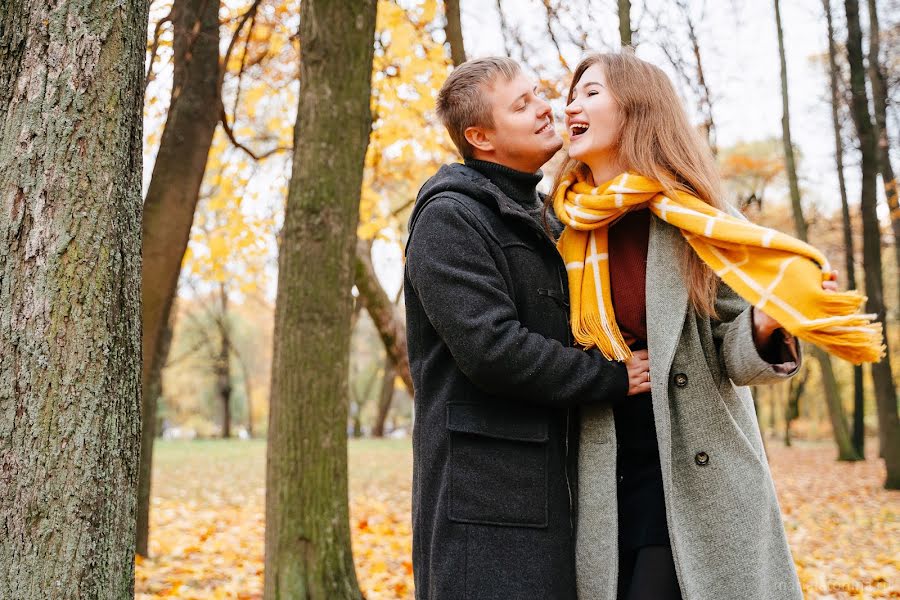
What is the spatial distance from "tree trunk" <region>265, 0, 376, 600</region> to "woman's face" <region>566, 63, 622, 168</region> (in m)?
1.87

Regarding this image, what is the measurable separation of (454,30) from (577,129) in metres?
4.29

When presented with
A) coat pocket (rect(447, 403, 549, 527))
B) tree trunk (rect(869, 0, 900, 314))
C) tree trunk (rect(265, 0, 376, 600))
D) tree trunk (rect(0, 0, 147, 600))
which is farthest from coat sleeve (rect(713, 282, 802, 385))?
tree trunk (rect(869, 0, 900, 314))

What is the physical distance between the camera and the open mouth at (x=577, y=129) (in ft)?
7.65

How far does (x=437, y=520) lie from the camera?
202cm

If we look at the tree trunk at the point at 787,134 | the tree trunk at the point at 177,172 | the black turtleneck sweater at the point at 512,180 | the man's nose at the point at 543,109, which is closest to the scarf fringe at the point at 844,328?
the black turtleneck sweater at the point at 512,180

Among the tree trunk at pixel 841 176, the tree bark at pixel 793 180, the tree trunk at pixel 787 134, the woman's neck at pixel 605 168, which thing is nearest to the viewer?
the woman's neck at pixel 605 168

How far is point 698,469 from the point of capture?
79.8 inches

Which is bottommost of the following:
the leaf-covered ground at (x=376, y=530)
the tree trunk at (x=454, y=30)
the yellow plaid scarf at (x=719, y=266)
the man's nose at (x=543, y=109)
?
the leaf-covered ground at (x=376, y=530)

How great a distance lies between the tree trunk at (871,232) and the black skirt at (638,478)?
10.1 m

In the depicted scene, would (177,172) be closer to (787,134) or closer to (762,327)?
(762,327)

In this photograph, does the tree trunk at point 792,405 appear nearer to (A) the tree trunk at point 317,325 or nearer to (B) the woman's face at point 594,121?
(A) the tree trunk at point 317,325

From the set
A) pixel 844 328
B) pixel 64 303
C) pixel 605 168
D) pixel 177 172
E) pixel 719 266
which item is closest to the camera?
pixel 844 328

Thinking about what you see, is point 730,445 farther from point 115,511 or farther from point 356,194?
point 356,194

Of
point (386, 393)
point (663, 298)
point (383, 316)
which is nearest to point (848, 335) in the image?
point (663, 298)
